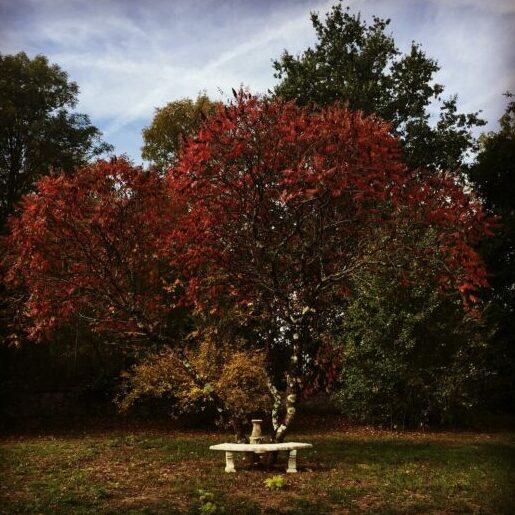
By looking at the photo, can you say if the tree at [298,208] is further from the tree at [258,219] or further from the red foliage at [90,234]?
the red foliage at [90,234]

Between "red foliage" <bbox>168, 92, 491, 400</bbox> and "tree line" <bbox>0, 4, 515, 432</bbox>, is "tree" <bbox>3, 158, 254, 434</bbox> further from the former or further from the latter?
"red foliage" <bbox>168, 92, 491, 400</bbox>

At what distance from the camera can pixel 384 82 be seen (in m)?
28.7

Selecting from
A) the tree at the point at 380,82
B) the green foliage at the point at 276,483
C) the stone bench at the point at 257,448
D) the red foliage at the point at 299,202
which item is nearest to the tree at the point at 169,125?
the tree at the point at 380,82

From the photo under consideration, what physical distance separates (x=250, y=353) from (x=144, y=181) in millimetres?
5719

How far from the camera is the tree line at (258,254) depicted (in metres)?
9.32

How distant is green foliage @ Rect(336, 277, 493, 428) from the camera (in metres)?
18.2

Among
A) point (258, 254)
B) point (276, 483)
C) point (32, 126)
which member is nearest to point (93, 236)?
point (258, 254)

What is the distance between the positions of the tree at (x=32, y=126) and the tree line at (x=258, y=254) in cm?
7

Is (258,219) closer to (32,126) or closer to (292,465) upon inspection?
(292,465)

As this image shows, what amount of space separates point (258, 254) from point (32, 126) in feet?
41.6

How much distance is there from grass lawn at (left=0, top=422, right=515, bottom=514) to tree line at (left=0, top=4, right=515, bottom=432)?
4.14 ft

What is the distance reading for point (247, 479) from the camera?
9711 millimetres

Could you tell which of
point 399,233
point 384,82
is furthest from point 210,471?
point 384,82

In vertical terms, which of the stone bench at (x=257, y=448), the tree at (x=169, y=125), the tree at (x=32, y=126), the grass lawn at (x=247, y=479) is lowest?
the grass lawn at (x=247, y=479)
